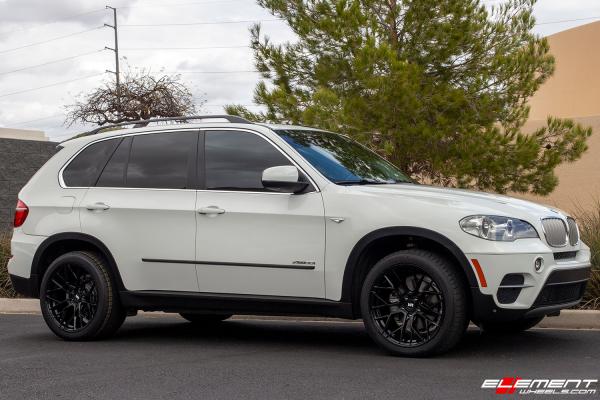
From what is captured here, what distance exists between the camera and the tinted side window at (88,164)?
28.8ft

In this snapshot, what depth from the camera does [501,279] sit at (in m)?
6.88

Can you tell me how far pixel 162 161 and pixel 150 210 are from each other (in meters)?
0.49

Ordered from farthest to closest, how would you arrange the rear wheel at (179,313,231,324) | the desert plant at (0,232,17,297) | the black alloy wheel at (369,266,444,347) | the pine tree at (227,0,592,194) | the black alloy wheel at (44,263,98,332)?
the pine tree at (227,0,592,194) → the desert plant at (0,232,17,297) → the rear wheel at (179,313,231,324) → the black alloy wheel at (44,263,98,332) → the black alloy wheel at (369,266,444,347)

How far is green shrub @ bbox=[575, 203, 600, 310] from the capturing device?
377 inches

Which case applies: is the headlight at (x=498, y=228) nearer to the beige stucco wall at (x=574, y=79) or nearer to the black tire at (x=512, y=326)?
the black tire at (x=512, y=326)

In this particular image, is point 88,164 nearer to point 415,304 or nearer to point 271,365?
point 271,365

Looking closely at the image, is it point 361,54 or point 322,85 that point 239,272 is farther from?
point 322,85

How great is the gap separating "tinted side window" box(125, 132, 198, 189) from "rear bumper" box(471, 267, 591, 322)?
266cm

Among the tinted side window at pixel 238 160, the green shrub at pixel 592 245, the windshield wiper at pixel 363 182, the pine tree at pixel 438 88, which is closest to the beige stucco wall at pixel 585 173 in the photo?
the pine tree at pixel 438 88

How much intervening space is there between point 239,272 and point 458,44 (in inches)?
401

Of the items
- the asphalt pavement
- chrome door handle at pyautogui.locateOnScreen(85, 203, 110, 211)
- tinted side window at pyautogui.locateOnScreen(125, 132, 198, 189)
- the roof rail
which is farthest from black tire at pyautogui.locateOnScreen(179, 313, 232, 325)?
the roof rail

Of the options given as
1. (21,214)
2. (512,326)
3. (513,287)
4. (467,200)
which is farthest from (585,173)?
(513,287)

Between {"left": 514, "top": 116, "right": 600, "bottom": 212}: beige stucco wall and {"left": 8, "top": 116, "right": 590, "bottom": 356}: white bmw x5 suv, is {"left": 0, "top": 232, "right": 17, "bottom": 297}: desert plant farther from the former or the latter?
{"left": 514, "top": 116, "right": 600, "bottom": 212}: beige stucco wall

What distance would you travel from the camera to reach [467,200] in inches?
283
